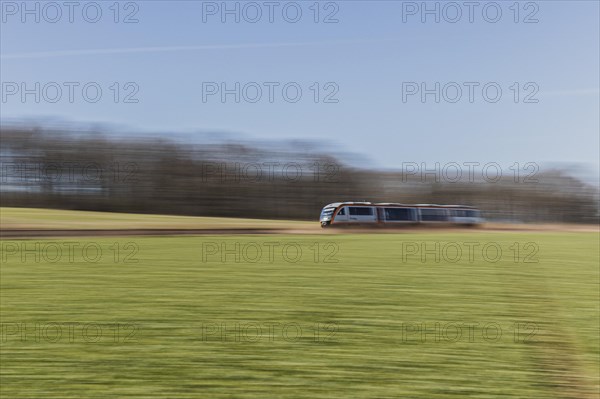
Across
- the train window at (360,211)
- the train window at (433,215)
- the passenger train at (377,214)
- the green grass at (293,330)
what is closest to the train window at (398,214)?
the passenger train at (377,214)

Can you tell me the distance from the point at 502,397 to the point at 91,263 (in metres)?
10.3

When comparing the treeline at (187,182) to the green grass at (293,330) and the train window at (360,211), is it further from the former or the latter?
the green grass at (293,330)

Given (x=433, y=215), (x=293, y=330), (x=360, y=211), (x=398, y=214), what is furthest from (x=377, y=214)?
(x=293, y=330)

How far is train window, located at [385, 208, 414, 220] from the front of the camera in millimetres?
28969

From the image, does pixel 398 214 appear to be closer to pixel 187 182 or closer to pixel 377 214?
pixel 377 214

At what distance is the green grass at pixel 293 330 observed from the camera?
424 cm

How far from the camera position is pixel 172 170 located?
123ft

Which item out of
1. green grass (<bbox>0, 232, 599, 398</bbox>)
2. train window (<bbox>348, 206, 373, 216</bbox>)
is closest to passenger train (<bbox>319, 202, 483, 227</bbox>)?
train window (<bbox>348, 206, 373, 216</bbox>)

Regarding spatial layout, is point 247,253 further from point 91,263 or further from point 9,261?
point 9,261

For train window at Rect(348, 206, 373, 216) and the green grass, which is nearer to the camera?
the green grass

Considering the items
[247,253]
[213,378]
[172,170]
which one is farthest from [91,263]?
[172,170]

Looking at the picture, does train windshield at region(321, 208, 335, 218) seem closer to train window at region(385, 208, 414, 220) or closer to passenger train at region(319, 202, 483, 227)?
passenger train at region(319, 202, 483, 227)

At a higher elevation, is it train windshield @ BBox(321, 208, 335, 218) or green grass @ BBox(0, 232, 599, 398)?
train windshield @ BBox(321, 208, 335, 218)

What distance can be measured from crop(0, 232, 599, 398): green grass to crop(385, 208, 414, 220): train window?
1734cm
